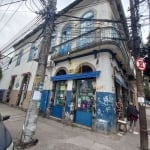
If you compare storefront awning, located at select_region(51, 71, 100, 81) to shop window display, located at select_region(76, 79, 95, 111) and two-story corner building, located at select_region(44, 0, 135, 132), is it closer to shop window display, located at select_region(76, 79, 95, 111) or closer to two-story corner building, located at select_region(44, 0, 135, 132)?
two-story corner building, located at select_region(44, 0, 135, 132)

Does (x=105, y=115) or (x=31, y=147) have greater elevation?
(x=105, y=115)

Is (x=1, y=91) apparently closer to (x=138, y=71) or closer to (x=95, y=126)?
(x=95, y=126)

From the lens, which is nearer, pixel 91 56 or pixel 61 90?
pixel 91 56

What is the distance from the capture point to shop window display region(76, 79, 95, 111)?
970 cm

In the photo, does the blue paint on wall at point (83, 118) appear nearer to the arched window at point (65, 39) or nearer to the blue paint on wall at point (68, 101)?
the blue paint on wall at point (68, 101)

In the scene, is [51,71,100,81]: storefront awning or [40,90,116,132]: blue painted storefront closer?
[40,90,116,132]: blue painted storefront

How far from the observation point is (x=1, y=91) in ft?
66.4

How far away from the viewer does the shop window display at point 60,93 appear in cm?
1127

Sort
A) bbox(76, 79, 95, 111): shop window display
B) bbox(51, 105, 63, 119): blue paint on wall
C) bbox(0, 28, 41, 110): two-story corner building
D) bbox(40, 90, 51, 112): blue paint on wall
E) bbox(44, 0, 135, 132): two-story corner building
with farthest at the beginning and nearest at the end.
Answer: bbox(0, 28, 41, 110): two-story corner building
bbox(40, 90, 51, 112): blue paint on wall
bbox(51, 105, 63, 119): blue paint on wall
bbox(76, 79, 95, 111): shop window display
bbox(44, 0, 135, 132): two-story corner building

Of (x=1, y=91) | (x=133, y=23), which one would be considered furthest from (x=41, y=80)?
(x=1, y=91)

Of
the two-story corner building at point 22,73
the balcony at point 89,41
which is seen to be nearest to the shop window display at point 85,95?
the balcony at point 89,41

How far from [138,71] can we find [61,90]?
6.40 metres

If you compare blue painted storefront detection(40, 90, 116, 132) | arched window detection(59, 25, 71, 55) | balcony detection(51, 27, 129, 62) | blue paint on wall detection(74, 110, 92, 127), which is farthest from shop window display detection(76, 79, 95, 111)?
arched window detection(59, 25, 71, 55)

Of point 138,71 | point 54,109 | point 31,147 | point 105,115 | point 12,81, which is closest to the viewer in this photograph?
point 31,147
